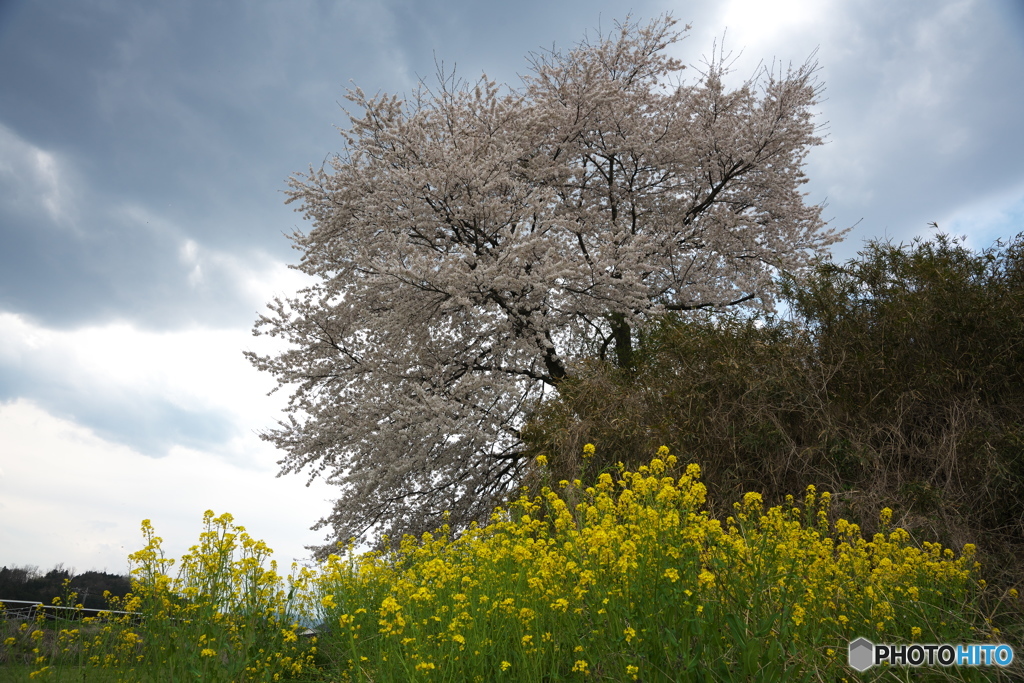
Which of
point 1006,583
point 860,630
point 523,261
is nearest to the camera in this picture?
point 860,630

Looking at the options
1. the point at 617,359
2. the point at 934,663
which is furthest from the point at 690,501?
the point at 617,359

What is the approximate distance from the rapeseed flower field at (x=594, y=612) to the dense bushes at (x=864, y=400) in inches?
65.6

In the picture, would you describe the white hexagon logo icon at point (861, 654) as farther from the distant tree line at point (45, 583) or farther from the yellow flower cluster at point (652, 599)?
the distant tree line at point (45, 583)

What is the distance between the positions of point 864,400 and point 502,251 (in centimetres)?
546

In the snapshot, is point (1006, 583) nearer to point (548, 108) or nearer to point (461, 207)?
point (461, 207)

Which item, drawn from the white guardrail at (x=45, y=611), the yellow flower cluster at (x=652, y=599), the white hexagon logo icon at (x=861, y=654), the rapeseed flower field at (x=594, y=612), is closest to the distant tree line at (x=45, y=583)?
the white guardrail at (x=45, y=611)

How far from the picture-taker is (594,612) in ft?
11.2

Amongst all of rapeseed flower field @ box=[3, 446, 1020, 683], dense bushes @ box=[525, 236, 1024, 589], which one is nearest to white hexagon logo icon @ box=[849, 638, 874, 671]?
rapeseed flower field @ box=[3, 446, 1020, 683]

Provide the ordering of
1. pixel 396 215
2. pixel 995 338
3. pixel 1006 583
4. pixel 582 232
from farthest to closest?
pixel 582 232, pixel 396 215, pixel 995 338, pixel 1006 583

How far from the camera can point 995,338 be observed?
21.1 ft

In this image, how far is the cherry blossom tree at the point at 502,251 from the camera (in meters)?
10.1

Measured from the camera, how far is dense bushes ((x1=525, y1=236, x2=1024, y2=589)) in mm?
5906

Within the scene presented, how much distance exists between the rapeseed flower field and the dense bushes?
1666mm

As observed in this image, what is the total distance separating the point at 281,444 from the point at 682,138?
9.69 m
